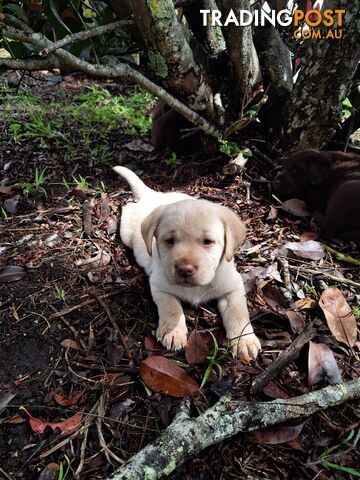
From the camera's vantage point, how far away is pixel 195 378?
2336 mm

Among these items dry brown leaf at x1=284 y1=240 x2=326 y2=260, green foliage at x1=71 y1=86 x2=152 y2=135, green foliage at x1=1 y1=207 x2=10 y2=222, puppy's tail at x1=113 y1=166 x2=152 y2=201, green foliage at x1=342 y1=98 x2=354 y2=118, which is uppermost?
green foliage at x1=342 y1=98 x2=354 y2=118

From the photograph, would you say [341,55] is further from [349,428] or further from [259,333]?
[349,428]

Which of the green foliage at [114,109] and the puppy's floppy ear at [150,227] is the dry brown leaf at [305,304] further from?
the green foliage at [114,109]

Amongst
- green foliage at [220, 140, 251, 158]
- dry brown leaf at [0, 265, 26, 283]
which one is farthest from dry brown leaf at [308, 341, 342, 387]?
green foliage at [220, 140, 251, 158]

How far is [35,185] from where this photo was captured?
13.5 ft

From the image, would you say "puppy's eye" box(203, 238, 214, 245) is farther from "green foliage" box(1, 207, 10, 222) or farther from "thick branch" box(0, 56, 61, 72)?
"green foliage" box(1, 207, 10, 222)

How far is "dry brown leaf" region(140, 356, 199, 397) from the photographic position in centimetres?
222

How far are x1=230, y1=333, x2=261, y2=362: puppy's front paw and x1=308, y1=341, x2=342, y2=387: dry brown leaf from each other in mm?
342

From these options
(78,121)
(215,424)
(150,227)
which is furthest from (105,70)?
(215,424)

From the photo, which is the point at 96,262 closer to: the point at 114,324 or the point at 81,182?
the point at 114,324

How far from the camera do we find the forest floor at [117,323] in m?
1.97

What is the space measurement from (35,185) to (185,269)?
2.46 metres

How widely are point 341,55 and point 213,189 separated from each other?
1865mm

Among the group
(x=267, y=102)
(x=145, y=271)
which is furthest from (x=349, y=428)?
(x=267, y=102)
